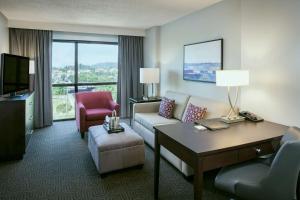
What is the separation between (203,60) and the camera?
3793mm

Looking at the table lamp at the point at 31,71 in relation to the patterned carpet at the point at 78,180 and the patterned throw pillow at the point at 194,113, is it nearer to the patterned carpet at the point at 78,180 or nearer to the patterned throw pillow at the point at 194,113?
the patterned carpet at the point at 78,180

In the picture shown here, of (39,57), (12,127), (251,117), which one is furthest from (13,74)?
(251,117)

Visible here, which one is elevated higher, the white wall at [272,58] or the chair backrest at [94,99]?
the white wall at [272,58]

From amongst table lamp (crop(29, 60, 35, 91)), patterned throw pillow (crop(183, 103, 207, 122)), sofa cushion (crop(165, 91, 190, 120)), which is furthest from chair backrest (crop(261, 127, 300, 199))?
table lamp (crop(29, 60, 35, 91))

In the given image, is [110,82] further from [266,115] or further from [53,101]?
[266,115]

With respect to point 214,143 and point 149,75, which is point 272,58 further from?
point 149,75

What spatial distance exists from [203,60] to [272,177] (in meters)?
2.58

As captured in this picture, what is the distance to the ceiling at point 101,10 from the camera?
3.41m

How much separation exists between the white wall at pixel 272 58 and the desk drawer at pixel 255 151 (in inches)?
21.8

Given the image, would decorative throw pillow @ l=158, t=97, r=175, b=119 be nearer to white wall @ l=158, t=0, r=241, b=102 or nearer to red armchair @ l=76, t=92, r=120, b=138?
white wall @ l=158, t=0, r=241, b=102

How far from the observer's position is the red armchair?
4.26m

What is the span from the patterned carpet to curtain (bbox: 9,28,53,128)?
1608mm

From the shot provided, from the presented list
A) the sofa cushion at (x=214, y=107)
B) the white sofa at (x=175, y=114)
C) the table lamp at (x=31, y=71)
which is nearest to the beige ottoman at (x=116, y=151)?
the white sofa at (x=175, y=114)

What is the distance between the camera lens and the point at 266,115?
2.60 m
